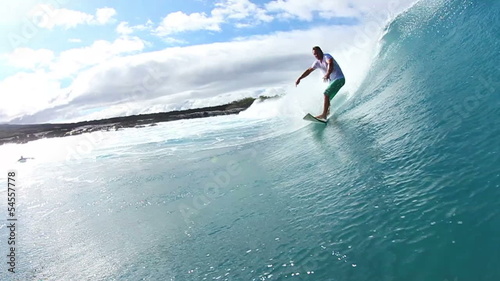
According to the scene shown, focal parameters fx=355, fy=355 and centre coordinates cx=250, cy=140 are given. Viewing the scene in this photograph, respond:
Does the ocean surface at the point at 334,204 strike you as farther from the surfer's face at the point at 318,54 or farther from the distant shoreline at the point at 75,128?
the distant shoreline at the point at 75,128

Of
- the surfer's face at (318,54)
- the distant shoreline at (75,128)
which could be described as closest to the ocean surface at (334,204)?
the surfer's face at (318,54)

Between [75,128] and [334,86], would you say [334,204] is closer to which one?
[334,86]

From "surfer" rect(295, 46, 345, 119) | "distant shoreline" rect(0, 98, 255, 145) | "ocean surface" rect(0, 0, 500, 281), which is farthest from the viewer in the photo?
"distant shoreline" rect(0, 98, 255, 145)

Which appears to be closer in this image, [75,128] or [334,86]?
[334,86]

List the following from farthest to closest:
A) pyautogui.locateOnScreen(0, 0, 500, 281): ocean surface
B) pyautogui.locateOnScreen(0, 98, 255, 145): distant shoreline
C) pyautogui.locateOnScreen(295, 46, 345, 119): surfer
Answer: pyautogui.locateOnScreen(0, 98, 255, 145): distant shoreline
pyautogui.locateOnScreen(295, 46, 345, 119): surfer
pyautogui.locateOnScreen(0, 0, 500, 281): ocean surface

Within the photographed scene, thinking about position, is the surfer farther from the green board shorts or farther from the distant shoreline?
the distant shoreline

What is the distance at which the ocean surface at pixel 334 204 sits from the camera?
4074 millimetres

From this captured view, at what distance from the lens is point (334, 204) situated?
18.7 feet

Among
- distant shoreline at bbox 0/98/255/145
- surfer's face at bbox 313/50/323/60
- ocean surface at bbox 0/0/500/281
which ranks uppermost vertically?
surfer's face at bbox 313/50/323/60

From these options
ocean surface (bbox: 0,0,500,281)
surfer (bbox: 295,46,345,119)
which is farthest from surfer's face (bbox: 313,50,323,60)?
ocean surface (bbox: 0,0,500,281)

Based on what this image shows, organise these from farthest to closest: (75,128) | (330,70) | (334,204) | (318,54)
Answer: (75,128) → (318,54) → (330,70) → (334,204)

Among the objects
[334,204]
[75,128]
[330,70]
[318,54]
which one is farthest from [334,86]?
[75,128]

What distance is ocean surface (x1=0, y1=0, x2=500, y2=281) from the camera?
4074mm

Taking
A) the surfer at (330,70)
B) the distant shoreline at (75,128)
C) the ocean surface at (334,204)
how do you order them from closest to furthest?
the ocean surface at (334,204), the surfer at (330,70), the distant shoreline at (75,128)
